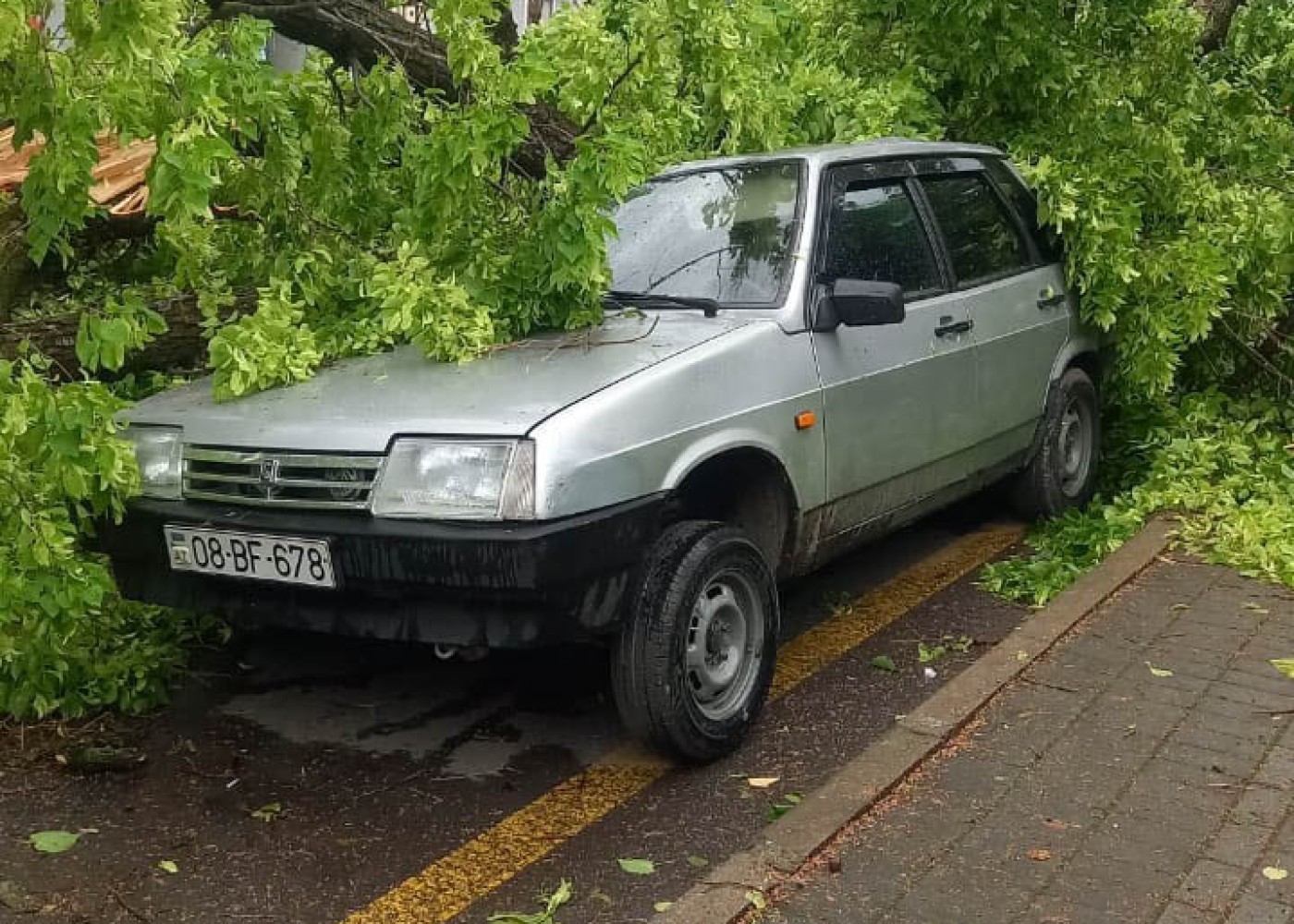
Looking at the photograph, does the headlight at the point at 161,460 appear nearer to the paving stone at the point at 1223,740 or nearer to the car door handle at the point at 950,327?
the car door handle at the point at 950,327

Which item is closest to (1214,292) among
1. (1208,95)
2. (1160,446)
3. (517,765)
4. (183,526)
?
(1160,446)

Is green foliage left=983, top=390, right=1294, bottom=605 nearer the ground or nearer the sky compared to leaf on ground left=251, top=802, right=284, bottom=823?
nearer the sky

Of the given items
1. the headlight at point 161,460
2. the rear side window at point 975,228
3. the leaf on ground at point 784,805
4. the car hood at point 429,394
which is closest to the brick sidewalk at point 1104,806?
the leaf on ground at point 784,805

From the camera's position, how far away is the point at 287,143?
4.81m

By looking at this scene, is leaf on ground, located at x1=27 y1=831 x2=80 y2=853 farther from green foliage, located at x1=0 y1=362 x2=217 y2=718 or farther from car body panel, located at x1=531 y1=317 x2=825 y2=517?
car body panel, located at x1=531 y1=317 x2=825 y2=517

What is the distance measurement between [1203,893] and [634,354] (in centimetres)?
203

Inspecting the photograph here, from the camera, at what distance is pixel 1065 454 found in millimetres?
6316

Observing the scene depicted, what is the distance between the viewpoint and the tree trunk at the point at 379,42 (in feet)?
16.8

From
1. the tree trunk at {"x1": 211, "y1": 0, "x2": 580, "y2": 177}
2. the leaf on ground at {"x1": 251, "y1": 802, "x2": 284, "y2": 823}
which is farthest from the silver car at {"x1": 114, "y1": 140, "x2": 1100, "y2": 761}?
the leaf on ground at {"x1": 251, "y1": 802, "x2": 284, "y2": 823}

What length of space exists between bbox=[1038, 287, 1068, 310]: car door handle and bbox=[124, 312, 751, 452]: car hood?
208cm

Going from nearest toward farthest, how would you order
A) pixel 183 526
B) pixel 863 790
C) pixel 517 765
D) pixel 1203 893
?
pixel 1203 893
pixel 863 790
pixel 183 526
pixel 517 765

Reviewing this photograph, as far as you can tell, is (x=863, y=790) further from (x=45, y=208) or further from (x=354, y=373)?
(x=45, y=208)

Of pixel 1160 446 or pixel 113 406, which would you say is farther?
pixel 1160 446

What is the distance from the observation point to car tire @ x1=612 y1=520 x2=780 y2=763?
3.72 metres
